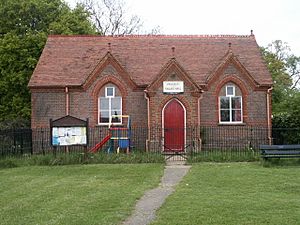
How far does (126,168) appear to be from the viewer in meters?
20.2

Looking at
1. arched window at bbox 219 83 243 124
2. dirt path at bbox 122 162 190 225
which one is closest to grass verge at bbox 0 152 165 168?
dirt path at bbox 122 162 190 225

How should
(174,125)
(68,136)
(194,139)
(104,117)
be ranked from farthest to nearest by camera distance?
(104,117), (174,125), (194,139), (68,136)

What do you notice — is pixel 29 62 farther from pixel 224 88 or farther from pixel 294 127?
pixel 294 127

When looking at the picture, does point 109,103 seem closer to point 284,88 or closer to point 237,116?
point 237,116

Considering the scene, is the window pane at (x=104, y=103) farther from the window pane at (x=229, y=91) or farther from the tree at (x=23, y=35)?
the tree at (x=23, y=35)

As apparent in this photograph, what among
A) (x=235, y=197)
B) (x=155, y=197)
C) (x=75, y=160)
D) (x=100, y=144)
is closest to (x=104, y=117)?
(x=100, y=144)

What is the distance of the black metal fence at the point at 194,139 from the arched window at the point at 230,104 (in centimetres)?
58

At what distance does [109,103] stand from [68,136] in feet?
19.3

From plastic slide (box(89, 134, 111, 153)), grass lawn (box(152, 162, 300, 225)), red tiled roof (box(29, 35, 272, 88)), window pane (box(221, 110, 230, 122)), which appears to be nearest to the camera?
grass lawn (box(152, 162, 300, 225))

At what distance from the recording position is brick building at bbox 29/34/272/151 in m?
27.2

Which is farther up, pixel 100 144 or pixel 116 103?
pixel 116 103

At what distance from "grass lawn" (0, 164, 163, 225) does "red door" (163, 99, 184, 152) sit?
A: 6.27 meters

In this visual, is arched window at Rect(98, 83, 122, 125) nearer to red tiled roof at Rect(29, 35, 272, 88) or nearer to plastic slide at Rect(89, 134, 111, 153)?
red tiled roof at Rect(29, 35, 272, 88)

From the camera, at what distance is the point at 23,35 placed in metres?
41.8
